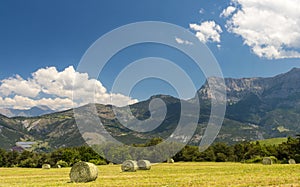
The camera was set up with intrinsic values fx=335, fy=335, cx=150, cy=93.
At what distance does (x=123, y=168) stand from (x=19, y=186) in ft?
61.0

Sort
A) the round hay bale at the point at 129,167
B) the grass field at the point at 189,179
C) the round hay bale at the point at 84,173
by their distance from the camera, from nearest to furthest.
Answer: the grass field at the point at 189,179, the round hay bale at the point at 84,173, the round hay bale at the point at 129,167

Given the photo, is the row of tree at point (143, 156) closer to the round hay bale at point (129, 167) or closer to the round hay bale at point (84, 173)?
the round hay bale at point (129, 167)

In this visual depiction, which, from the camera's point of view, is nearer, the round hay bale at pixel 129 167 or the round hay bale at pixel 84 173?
the round hay bale at pixel 84 173

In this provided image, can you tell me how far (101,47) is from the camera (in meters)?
30.9

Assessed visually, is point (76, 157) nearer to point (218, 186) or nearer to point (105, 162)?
point (105, 162)

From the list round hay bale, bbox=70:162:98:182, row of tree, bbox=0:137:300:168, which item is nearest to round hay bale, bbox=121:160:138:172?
round hay bale, bbox=70:162:98:182

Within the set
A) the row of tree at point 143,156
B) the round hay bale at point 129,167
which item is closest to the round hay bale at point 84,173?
the round hay bale at point 129,167

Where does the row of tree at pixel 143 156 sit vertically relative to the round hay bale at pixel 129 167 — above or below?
above

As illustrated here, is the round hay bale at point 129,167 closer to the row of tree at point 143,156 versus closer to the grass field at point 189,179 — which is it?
the grass field at point 189,179

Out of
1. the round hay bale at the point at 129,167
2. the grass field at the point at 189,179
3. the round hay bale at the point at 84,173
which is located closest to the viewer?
the grass field at the point at 189,179

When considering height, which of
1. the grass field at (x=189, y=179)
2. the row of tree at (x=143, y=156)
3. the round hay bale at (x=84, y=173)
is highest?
the row of tree at (x=143, y=156)

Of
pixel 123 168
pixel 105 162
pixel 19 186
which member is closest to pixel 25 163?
pixel 105 162

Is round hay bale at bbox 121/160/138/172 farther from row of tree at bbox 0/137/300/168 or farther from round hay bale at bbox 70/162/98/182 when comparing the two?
row of tree at bbox 0/137/300/168

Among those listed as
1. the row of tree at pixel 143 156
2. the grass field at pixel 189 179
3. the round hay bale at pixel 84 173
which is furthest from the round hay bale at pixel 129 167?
the row of tree at pixel 143 156
